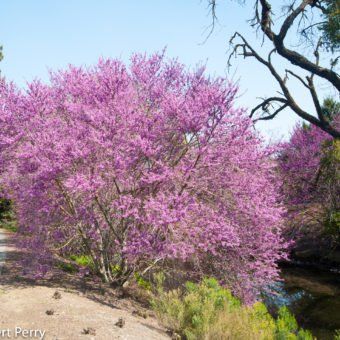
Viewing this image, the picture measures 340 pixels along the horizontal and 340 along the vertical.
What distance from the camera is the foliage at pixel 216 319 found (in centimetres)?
580

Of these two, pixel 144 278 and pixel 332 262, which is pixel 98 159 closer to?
pixel 144 278

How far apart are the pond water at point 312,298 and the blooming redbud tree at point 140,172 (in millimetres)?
2326

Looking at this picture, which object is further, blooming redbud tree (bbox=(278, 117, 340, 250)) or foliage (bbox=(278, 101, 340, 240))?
blooming redbud tree (bbox=(278, 117, 340, 250))

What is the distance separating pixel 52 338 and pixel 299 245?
50.7 ft

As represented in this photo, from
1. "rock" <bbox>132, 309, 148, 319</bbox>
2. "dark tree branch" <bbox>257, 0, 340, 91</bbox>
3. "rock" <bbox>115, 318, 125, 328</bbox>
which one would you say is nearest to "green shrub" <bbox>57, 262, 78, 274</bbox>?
"rock" <bbox>132, 309, 148, 319</bbox>

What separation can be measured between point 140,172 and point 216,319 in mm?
3168

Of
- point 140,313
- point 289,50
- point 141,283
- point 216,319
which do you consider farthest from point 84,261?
point 289,50

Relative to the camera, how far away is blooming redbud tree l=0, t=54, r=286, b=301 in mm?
7598

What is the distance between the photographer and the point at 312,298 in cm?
1299

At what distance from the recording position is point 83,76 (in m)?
9.96

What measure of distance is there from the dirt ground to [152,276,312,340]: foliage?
33 cm

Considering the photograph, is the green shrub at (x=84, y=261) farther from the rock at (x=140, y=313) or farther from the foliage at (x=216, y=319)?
the foliage at (x=216, y=319)

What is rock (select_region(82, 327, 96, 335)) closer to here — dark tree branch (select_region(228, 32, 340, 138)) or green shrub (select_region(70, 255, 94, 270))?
green shrub (select_region(70, 255, 94, 270))

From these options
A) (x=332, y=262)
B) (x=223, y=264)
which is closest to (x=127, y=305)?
(x=223, y=264)
